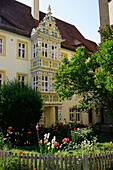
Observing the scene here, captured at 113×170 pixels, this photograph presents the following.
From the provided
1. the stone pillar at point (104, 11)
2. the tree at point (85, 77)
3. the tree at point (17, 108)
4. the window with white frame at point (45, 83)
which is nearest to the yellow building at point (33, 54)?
the window with white frame at point (45, 83)

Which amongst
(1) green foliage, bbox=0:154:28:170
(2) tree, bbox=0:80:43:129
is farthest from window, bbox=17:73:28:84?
Result: (1) green foliage, bbox=0:154:28:170

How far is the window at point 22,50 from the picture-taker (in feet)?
57.8

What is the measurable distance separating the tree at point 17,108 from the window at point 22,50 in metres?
5.67

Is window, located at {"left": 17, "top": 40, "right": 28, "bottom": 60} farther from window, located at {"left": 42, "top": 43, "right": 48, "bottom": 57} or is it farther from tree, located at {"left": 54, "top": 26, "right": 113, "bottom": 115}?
tree, located at {"left": 54, "top": 26, "right": 113, "bottom": 115}

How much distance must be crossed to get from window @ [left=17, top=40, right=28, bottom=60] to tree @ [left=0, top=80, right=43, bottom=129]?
5.67m

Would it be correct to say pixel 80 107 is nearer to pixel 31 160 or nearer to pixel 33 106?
pixel 33 106

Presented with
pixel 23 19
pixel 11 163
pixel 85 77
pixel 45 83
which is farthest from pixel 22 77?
pixel 11 163

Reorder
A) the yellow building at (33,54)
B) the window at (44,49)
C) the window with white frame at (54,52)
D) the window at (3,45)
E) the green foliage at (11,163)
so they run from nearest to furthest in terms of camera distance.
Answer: the green foliage at (11,163)
the window at (3,45)
the yellow building at (33,54)
the window at (44,49)
the window with white frame at (54,52)

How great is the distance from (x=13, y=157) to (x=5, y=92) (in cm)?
719

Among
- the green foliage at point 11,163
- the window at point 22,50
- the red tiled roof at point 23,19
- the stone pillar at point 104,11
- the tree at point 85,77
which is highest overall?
the red tiled roof at point 23,19

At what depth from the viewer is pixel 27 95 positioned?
1258cm

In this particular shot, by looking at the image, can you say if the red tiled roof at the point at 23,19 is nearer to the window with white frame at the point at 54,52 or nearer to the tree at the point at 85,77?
the window with white frame at the point at 54,52

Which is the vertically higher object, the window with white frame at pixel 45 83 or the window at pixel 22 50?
the window at pixel 22 50

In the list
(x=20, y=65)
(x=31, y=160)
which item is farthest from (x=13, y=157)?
(x=20, y=65)
